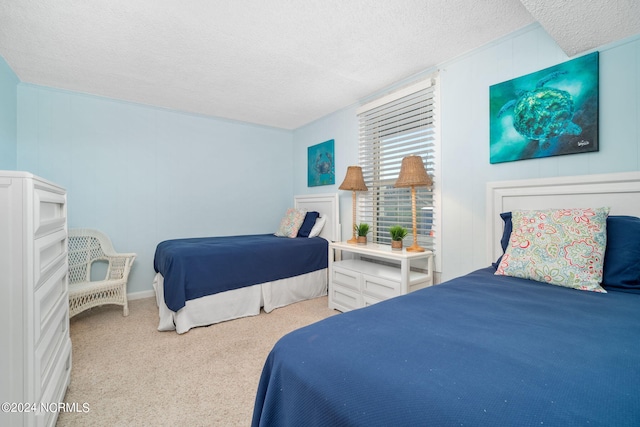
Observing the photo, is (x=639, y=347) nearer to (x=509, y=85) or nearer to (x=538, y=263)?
(x=538, y=263)

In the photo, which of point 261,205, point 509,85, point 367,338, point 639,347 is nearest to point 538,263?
point 639,347

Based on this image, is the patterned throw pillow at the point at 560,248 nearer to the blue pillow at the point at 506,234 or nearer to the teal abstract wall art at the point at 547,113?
the blue pillow at the point at 506,234

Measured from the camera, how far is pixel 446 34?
6.88 ft

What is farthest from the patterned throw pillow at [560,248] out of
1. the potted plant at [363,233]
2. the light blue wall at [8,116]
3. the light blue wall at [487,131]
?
the light blue wall at [8,116]

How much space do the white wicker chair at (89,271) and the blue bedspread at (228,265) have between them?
39cm

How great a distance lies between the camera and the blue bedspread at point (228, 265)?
255 centimetres

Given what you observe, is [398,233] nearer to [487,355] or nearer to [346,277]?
[346,277]

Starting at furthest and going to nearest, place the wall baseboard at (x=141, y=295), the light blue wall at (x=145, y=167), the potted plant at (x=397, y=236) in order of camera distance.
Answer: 1. the wall baseboard at (x=141, y=295)
2. the light blue wall at (x=145, y=167)
3. the potted plant at (x=397, y=236)

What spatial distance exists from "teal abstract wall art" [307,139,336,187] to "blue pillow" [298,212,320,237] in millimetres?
509

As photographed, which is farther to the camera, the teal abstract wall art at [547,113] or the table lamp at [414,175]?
the table lamp at [414,175]

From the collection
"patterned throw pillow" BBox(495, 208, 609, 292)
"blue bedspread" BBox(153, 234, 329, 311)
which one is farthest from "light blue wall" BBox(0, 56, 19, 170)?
"patterned throw pillow" BBox(495, 208, 609, 292)

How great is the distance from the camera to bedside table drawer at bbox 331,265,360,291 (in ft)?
8.93

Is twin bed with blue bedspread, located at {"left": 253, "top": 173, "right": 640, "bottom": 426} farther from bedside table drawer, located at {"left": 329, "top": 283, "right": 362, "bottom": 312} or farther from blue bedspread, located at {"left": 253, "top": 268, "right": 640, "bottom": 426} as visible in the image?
bedside table drawer, located at {"left": 329, "top": 283, "right": 362, "bottom": 312}

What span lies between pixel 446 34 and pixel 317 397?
249cm
